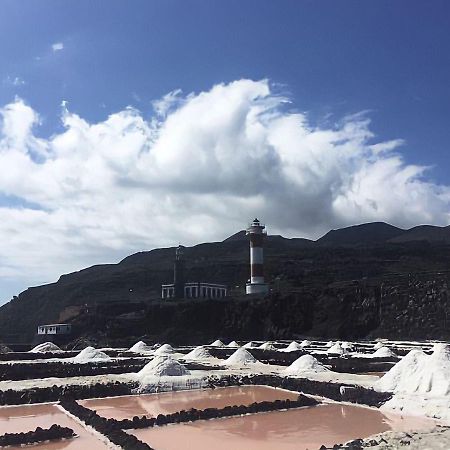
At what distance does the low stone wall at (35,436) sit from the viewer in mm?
12773

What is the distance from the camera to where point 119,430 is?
13477mm

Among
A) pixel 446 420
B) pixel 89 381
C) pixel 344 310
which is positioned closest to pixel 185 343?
pixel 344 310

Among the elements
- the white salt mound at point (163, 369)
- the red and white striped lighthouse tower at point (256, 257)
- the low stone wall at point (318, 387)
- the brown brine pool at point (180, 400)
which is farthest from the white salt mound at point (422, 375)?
the red and white striped lighthouse tower at point (256, 257)

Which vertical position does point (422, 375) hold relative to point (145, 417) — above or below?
above

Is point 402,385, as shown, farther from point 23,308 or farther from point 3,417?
point 23,308

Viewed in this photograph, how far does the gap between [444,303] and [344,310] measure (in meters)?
11.6

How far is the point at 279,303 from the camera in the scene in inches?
2456

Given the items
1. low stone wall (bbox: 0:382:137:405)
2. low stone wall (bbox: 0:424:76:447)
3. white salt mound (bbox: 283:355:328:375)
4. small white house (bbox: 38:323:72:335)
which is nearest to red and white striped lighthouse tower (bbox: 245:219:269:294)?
small white house (bbox: 38:323:72:335)

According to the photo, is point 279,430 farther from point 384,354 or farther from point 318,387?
point 384,354

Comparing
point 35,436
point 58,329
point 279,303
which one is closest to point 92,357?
point 35,436

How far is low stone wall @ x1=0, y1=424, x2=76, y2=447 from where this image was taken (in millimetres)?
12773

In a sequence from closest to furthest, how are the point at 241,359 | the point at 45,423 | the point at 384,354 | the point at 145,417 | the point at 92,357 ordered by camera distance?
the point at 145,417 → the point at 45,423 → the point at 241,359 → the point at 384,354 → the point at 92,357

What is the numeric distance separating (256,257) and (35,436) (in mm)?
53653

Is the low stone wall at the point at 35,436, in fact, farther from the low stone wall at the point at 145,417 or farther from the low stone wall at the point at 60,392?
the low stone wall at the point at 60,392
